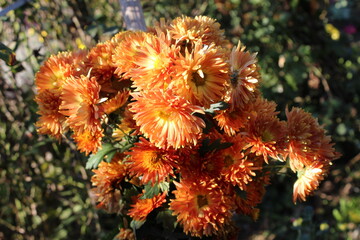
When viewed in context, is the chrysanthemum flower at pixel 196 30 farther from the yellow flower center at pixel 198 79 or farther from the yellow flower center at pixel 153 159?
the yellow flower center at pixel 153 159

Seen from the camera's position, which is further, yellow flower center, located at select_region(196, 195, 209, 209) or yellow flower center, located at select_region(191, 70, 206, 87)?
yellow flower center, located at select_region(196, 195, 209, 209)

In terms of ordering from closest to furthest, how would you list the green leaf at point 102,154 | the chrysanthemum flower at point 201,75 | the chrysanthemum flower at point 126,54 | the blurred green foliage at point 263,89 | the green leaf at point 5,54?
the chrysanthemum flower at point 201,75, the chrysanthemum flower at point 126,54, the green leaf at point 102,154, the green leaf at point 5,54, the blurred green foliage at point 263,89

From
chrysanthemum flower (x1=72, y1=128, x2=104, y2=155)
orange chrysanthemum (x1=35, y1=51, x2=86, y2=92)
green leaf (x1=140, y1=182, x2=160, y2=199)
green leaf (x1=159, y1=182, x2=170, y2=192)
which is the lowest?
green leaf (x1=159, y1=182, x2=170, y2=192)

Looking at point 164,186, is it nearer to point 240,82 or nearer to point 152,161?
point 152,161

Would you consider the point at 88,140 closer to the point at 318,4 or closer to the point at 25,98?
the point at 25,98

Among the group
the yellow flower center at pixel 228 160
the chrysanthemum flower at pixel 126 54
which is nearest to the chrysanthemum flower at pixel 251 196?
the yellow flower center at pixel 228 160

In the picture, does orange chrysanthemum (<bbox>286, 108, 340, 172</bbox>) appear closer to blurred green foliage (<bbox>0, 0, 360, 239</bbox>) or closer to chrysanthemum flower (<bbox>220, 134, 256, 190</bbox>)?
chrysanthemum flower (<bbox>220, 134, 256, 190</bbox>)

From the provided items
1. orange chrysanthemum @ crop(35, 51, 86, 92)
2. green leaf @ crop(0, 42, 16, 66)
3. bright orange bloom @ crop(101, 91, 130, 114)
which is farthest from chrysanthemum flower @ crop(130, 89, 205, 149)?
green leaf @ crop(0, 42, 16, 66)
